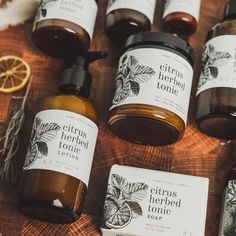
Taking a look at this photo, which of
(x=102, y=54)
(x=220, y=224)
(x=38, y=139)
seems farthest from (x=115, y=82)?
(x=220, y=224)

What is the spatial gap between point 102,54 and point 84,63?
3 centimetres

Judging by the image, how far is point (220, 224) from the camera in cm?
88

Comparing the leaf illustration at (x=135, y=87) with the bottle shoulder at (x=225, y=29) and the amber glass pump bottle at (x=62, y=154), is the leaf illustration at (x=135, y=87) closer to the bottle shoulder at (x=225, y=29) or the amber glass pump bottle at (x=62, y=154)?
the amber glass pump bottle at (x=62, y=154)

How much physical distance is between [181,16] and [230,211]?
355mm

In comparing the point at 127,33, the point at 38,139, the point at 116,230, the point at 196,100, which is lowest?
the point at 116,230

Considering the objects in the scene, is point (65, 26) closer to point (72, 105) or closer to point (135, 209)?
point (72, 105)

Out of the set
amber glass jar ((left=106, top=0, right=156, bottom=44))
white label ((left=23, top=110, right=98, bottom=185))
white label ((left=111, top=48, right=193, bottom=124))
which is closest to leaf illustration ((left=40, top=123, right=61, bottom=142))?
white label ((left=23, top=110, right=98, bottom=185))

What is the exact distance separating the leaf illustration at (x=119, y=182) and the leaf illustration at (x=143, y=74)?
15cm

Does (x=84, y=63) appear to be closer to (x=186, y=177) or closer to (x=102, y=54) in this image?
(x=102, y=54)

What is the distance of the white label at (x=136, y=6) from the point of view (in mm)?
982

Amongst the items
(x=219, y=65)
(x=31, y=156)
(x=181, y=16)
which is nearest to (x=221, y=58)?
(x=219, y=65)

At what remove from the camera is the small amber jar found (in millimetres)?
1005

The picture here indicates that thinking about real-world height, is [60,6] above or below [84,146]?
above

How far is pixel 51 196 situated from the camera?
2.69ft
